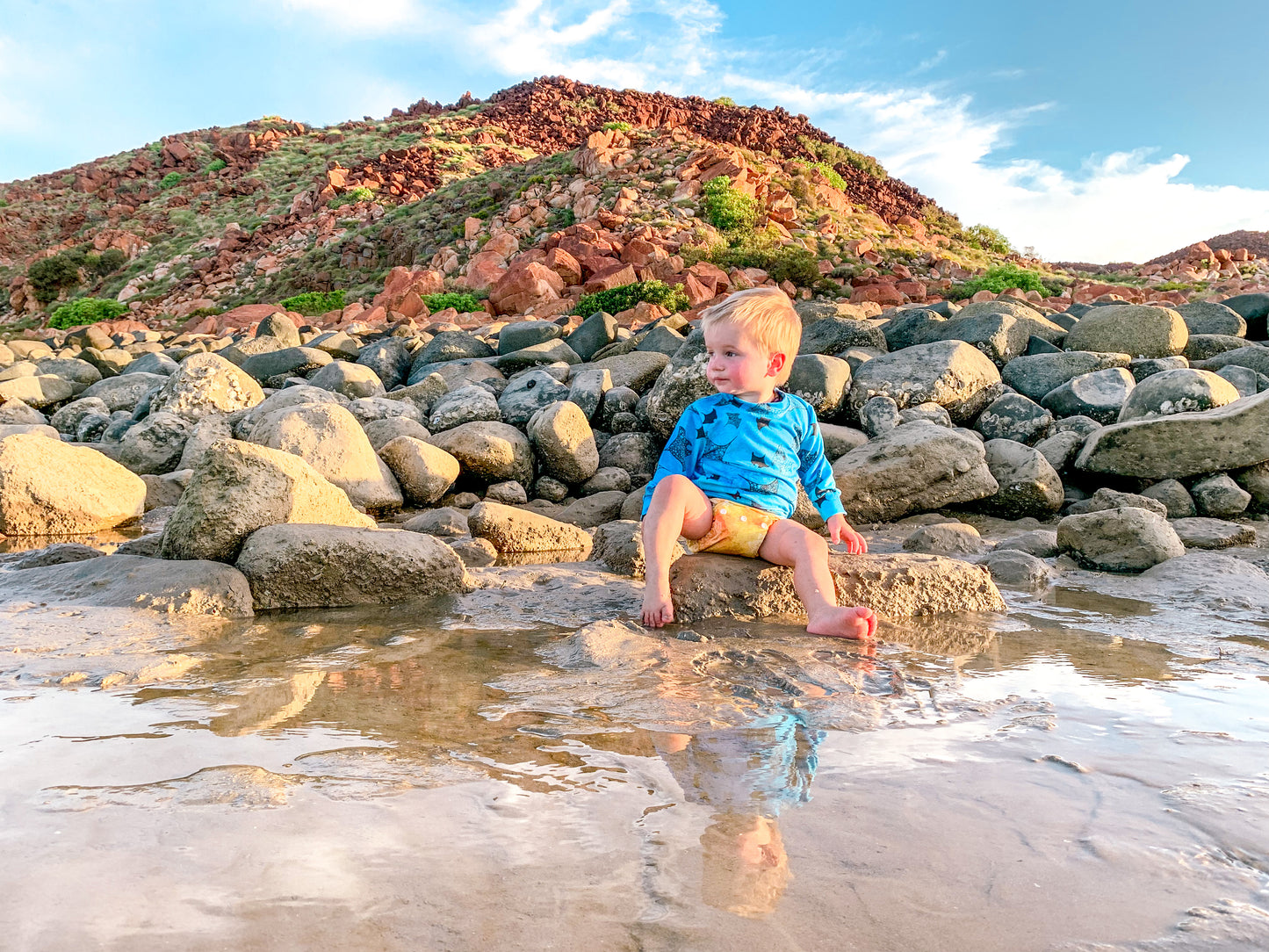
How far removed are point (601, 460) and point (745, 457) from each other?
11.3 feet

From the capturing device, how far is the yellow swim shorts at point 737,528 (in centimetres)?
349

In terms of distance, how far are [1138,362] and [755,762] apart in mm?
7560

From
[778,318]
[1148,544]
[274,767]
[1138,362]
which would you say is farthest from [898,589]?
[1138,362]

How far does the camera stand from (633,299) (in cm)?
1534

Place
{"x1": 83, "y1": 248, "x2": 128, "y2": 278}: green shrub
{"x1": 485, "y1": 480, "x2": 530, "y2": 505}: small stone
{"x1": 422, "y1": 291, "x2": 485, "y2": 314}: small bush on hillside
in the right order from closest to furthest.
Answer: {"x1": 485, "y1": 480, "x2": 530, "y2": 505}: small stone → {"x1": 422, "y1": 291, "x2": 485, "y2": 314}: small bush on hillside → {"x1": 83, "y1": 248, "x2": 128, "y2": 278}: green shrub

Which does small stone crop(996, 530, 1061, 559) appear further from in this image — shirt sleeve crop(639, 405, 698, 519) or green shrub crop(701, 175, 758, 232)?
green shrub crop(701, 175, 758, 232)

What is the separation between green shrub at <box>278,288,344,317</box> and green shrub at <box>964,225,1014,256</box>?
20.3 metres

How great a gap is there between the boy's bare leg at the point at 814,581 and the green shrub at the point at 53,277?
130 feet

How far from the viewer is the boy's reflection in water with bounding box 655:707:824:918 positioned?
124cm

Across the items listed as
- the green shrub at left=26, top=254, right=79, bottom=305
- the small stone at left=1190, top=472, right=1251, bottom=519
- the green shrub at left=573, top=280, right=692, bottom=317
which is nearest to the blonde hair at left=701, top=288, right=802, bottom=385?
the small stone at left=1190, top=472, right=1251, bottom=519

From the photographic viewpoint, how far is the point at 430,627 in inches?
122

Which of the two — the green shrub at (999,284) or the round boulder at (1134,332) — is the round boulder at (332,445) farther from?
the green shrub at (999,284)

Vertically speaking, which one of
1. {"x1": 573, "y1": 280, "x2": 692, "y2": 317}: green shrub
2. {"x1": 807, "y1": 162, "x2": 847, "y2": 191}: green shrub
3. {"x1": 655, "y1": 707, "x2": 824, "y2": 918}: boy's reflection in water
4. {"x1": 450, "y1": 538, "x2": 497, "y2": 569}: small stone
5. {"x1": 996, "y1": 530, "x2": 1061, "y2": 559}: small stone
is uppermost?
{"x1": 807, "y1": 162, "x2": 847, "y2": 191}: green shrub

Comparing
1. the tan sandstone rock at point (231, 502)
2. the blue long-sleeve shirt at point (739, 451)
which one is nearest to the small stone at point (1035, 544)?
the blue long-sleeve shirt at point (739, 451)
